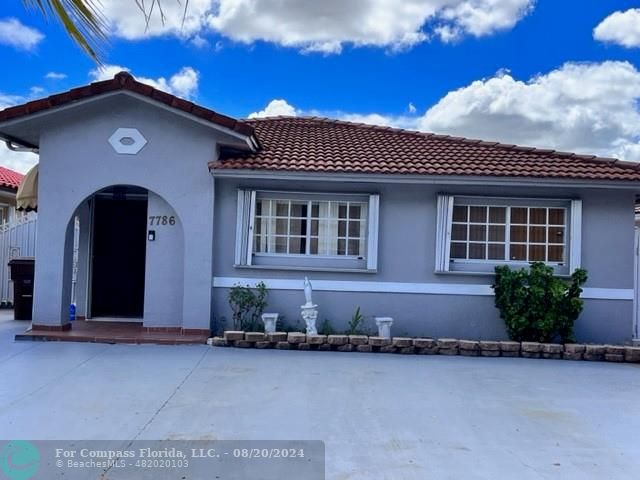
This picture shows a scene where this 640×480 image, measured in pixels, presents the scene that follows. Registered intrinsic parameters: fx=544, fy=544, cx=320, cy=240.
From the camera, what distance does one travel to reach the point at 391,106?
19391 mm

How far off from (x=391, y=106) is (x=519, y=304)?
10.6 m

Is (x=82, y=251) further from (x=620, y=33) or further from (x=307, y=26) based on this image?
(x=620, y=33)

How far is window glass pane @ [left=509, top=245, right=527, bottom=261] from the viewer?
1191cm

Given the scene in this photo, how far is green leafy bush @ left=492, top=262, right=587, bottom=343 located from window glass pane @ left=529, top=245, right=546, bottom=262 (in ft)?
3.04

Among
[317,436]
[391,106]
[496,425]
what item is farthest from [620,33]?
[317,436]

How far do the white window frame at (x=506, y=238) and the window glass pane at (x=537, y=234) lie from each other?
0.47m

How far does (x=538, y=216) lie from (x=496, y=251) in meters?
1.18

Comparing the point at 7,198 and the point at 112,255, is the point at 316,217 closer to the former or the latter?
the point at 112,255

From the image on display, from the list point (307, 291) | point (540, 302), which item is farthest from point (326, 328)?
point (540, 302)

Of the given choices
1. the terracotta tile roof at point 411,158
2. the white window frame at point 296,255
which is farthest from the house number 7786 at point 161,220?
the terracotta tile roof at point 411,158

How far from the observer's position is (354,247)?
1196 centimetres

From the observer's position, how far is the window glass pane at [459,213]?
11906 mm

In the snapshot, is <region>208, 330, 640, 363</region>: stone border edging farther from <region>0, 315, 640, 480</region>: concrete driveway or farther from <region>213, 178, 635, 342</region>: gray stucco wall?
<region>213, 178, 635, 342</region>: gray stucco wall

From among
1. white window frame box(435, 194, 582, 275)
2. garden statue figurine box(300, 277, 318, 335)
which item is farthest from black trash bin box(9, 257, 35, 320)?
white window frame box(435, 194, 582, 275)
